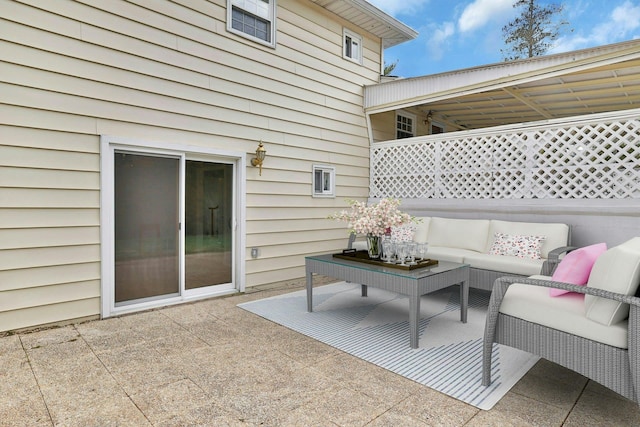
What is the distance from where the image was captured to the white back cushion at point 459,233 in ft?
17.7

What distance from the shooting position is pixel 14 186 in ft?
11.6

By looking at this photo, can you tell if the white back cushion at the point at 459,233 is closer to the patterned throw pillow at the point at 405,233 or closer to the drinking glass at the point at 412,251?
the patterned throw pillow at the point at 405,233

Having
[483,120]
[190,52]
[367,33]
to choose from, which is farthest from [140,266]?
[483,120]

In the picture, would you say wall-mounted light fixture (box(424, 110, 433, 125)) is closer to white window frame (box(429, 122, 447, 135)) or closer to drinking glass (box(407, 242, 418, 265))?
white window frame (box(429, 122, 447, 135))

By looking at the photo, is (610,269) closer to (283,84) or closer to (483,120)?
(283,84)

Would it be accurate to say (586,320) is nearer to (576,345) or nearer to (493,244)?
(576,345)

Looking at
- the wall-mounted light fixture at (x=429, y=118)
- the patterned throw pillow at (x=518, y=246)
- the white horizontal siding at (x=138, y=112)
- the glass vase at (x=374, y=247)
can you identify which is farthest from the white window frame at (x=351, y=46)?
the patterned throw pillow at (x=518, y=246)

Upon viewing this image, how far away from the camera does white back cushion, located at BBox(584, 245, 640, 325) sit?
2.11 m

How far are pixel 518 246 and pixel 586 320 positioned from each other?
275cm

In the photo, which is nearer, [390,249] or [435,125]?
[390,249]

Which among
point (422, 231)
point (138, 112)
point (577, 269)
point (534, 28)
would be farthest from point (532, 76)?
point (534, 28)

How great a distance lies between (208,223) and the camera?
506cm

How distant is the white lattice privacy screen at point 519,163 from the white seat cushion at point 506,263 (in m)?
1.35

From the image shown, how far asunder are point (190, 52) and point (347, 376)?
13.6ft
